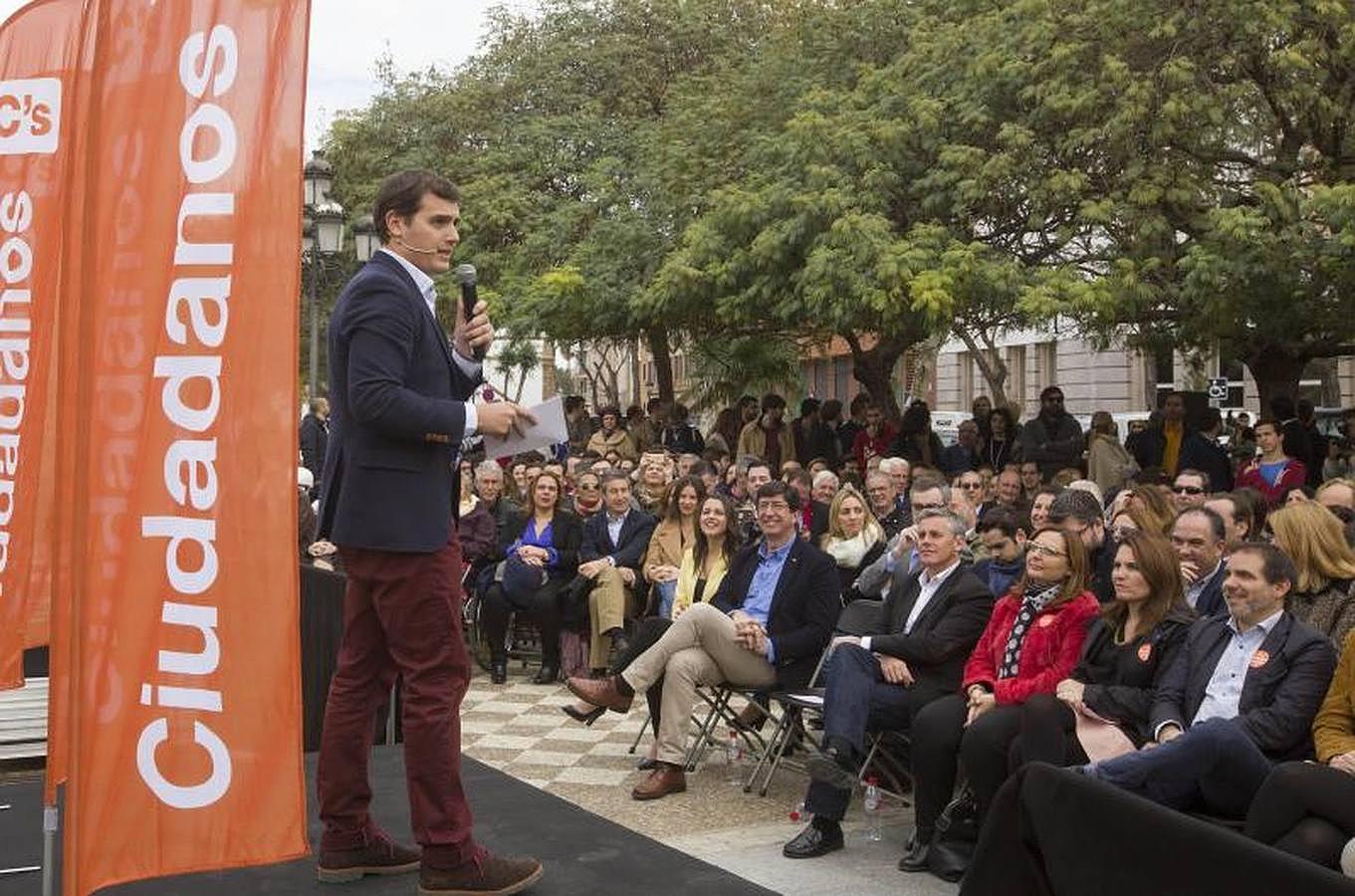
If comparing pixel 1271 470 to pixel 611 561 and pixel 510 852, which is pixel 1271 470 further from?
pixel 510 852

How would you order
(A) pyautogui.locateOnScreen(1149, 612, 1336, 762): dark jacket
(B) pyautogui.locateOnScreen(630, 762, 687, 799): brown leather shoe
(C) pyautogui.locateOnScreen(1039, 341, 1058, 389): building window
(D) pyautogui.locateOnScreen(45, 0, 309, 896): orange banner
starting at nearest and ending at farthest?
1. (D) pyautogui.locateOnScreen(45, 0, 309, 896): orange banner
2. (A) pyautogui.locateOnScreen(1149, 612, 1336, 762): dark jacket
3. (B) pyautogui.locateOnScreen(630, 762, 687, 799): brown leather shoe
4. (C) pyautogui.locateOnScreen(1039, 341, 1058, 389): building window

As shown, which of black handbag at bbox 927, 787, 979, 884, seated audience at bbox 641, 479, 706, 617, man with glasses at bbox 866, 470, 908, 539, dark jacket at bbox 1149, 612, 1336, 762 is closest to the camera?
dark jacket at bbox 1149, 612, 1336, 762

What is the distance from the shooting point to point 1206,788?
481 centimetres

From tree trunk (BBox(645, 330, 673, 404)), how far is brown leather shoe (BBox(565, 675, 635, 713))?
1281 centimetres

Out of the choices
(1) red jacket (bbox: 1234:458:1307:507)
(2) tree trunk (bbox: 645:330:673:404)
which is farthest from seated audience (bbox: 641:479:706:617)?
(2) tree trunk (bbox: 645:330:673:404)

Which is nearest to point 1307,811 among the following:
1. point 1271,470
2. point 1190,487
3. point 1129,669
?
point 1129,669

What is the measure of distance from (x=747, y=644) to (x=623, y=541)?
126 inches

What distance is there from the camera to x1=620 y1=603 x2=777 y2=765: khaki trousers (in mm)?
6973

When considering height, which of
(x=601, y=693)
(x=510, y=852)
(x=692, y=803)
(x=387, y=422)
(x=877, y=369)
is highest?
(x=877, y=369)

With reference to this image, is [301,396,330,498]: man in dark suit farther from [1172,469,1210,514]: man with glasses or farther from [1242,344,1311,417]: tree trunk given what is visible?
[1242,344,1311,417]: tree trunk

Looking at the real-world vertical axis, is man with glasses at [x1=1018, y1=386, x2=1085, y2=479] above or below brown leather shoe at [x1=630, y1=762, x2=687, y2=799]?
above

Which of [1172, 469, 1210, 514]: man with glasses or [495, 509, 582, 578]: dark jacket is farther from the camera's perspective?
[495, 509, 582, 578]: dark jacket

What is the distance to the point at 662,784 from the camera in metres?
6.95

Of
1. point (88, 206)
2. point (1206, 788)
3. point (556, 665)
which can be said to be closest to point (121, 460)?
point (88, 206)
